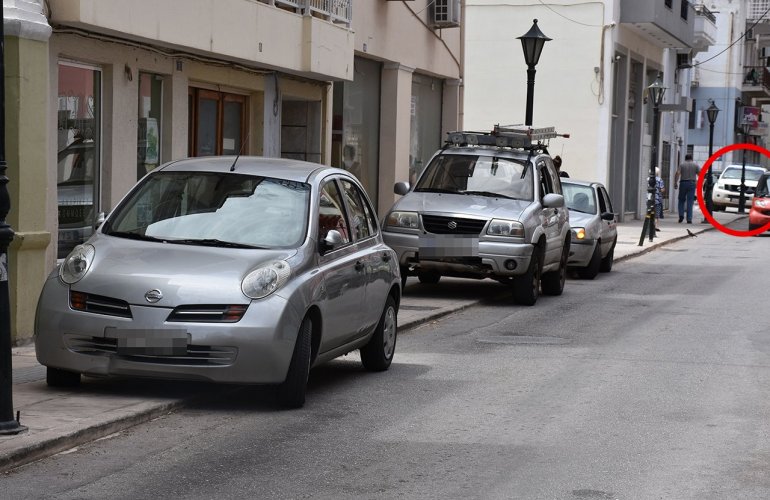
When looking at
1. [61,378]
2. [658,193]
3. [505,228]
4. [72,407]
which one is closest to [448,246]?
[505,228]

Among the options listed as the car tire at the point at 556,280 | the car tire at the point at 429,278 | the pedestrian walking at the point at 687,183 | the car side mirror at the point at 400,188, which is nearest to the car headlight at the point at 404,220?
the car side mirror at the point at 400,188

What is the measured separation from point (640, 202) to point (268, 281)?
3836cm

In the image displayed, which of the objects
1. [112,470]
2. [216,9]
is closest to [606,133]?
A: [216,9]

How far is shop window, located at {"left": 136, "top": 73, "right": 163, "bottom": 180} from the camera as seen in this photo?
639 inches

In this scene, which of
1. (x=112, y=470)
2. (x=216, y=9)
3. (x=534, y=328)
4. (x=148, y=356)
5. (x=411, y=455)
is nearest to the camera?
(x=112, y=470)

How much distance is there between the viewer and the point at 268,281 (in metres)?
8.69

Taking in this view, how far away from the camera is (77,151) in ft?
49.0

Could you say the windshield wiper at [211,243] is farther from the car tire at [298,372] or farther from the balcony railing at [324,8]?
the balcony railing at [324,8]

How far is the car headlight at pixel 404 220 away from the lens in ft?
54.8

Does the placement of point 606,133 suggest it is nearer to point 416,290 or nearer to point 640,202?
point 640,202

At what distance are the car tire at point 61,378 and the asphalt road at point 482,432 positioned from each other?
91cm

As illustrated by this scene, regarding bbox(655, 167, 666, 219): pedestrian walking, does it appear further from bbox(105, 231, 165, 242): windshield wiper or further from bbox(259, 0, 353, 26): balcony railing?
bbox(105, 231, 165, 242): windshield wiper

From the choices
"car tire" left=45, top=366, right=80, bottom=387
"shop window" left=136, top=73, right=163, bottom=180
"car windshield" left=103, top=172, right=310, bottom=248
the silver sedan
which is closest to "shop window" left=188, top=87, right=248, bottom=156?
"shop window" left=136, top=73, right=163, bottom=180

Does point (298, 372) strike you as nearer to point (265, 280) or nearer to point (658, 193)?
point (265, 280)
